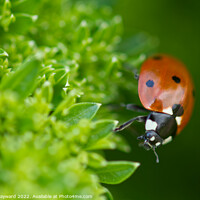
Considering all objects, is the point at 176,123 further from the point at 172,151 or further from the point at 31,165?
the point at 31,165

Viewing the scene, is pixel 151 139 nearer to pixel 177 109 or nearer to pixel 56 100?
pixel 177 109

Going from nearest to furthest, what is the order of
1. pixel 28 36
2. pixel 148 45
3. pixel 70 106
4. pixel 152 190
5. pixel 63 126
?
pixel 63 126
pixel 70 106
pixel 28 36
pixel 152 190
pixel 148 45

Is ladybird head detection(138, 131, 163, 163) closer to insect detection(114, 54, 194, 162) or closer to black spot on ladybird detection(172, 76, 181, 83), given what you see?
insect detection(114, 54, 194, 162)

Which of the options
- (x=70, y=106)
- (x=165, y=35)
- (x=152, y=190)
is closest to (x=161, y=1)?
(x=165, y=35)

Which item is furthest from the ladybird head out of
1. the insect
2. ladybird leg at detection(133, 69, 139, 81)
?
ladybird leg at detection(133, 69, 139, 81)

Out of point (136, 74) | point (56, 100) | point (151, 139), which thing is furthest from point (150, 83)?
point (56, 100)
